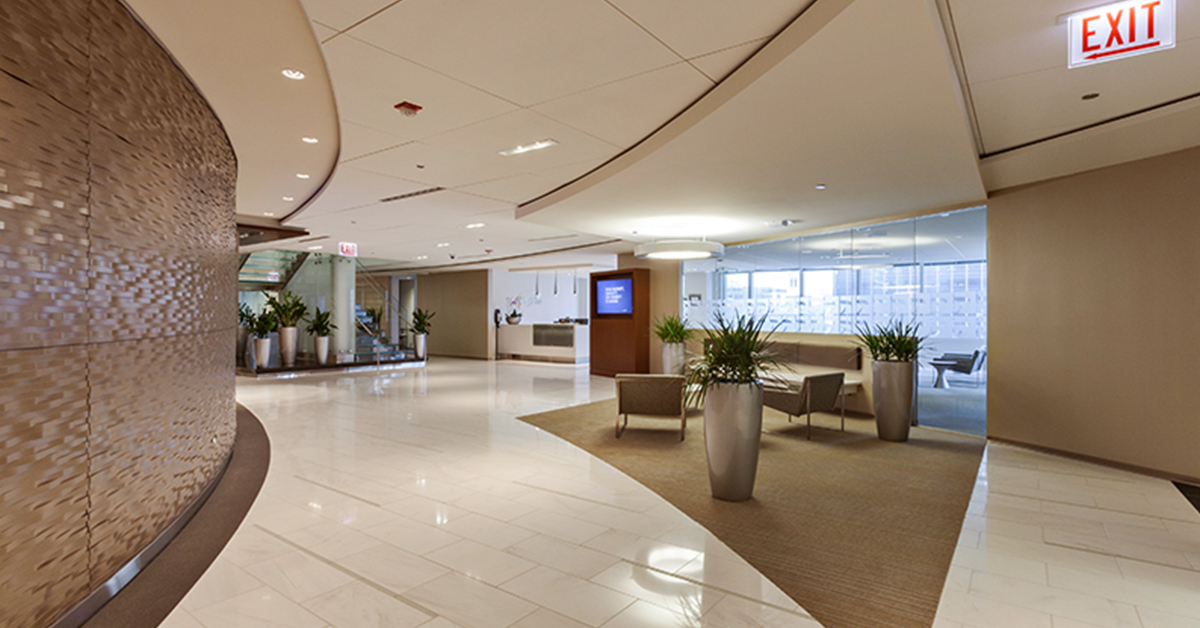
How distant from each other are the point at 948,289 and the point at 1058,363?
153 centimetres

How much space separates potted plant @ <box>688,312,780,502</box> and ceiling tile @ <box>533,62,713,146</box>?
1.63m

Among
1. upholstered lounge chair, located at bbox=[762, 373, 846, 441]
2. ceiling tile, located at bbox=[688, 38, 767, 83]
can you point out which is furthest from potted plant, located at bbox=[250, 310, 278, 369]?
ceiling tile, located at bbox=[688, 38, 767, 83]

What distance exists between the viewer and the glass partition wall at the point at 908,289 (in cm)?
694

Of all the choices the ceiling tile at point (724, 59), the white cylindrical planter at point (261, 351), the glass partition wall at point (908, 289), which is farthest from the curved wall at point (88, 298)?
the white cylindrical planter at point (261, 351)

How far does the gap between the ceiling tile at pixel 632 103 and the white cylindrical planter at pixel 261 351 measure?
11.3 meters

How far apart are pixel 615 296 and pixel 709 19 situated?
989 cm

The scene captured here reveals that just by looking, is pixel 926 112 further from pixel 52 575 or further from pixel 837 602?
pixel 52 575

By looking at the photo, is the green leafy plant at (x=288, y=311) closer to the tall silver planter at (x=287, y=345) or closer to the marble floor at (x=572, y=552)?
the tall silver planter at (x=287, y=345)

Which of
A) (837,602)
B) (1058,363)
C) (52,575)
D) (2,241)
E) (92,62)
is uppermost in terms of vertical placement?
(92,62)

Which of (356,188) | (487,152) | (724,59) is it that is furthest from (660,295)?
(724,59)

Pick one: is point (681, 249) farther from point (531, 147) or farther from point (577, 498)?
point (577, 498)

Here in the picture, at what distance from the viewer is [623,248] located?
494 inches

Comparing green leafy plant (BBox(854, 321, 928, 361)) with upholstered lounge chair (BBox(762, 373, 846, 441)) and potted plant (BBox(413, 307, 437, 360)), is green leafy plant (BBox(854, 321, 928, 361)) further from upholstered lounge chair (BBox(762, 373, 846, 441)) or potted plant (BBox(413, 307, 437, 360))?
potted plant (BBox(413, 307, 437, 360))

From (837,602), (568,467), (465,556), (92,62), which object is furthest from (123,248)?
(837,602)
